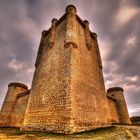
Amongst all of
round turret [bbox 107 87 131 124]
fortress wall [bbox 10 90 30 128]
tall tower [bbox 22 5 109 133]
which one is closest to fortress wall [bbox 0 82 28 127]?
fortress wall [bbox 10 90 30 128]

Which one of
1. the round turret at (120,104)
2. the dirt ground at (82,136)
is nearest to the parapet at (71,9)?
the dirt ground at (82,136)

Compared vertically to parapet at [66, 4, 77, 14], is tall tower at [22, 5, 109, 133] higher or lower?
lower

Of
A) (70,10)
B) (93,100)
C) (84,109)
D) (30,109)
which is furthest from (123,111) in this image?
(70,10)

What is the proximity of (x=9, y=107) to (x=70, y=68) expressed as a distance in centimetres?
1147

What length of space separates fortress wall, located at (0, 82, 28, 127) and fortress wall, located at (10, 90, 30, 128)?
23.5 inches

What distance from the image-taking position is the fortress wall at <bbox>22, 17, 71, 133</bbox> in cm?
663

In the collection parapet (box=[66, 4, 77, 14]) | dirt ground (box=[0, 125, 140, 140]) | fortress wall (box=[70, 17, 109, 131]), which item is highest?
parapet (box=[66, 4, 77, 14])

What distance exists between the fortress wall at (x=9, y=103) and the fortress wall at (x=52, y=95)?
6717mm

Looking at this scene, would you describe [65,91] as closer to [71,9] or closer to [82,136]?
[82,136]

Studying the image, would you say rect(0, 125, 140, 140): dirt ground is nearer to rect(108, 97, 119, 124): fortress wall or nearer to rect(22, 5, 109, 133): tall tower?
rect(22, 5, 109, 133): tall tower

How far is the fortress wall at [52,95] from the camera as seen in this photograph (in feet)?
21.8

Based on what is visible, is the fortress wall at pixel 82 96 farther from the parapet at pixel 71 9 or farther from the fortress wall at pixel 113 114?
the fortress wall at pixel 113 114

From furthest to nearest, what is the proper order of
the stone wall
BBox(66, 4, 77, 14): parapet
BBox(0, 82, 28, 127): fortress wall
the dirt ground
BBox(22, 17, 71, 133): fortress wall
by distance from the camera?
the stone wall
BBox(0, 82, 28, 127): fortress wall
BBox(66, 4, 77, 14): parapet
BBox(22, 17, 71, 133): fortress wall
the dirt ground

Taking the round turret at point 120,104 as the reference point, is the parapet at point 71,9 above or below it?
above
